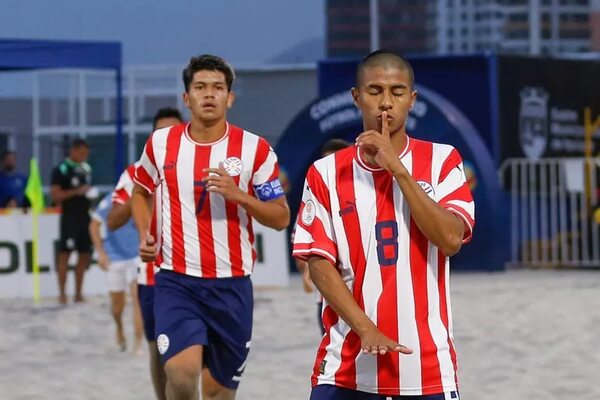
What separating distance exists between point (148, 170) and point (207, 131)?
353 mm

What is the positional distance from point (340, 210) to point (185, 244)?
8.20ft

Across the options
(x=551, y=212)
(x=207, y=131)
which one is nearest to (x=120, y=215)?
(x=207, y=131)

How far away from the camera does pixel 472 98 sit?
22.9m

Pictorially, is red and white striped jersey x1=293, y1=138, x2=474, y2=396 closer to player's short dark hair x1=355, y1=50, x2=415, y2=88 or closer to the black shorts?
player's short dark hair x1=355, y1=50, x2=415, y2=88

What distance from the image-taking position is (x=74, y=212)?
17844mm

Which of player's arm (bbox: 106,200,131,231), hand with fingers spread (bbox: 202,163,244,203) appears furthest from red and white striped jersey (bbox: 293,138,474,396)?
player's arm (bbox: 106,200,131,231)

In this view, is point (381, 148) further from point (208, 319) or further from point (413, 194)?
point (208, 319)

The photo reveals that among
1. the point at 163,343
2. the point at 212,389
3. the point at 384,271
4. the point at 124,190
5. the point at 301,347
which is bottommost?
the point at 301,347

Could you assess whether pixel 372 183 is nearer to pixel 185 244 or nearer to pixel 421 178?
pixel 421 178

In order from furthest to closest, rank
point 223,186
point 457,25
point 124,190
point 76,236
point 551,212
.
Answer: point 457,25
point 551,212
point 76,236
point 124,190
point 223,186

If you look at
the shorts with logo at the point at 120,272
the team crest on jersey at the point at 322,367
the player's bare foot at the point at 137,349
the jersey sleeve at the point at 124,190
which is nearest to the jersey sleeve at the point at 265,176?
the jersey sleeve at the point at 124,190

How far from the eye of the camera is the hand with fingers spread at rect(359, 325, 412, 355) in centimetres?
489

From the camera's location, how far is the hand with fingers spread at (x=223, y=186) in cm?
723

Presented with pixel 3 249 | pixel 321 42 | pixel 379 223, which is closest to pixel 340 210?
pixel 379 223
